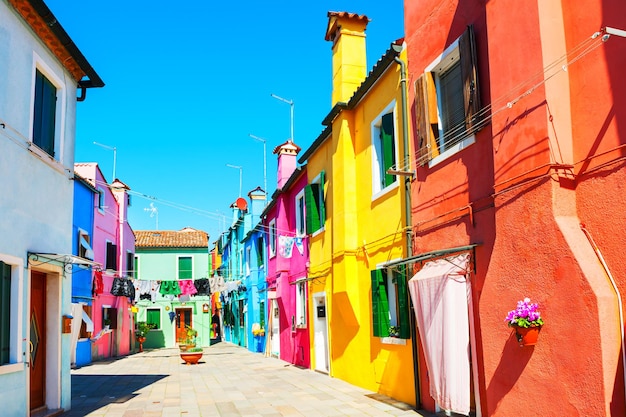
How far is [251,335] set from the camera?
28469 mm

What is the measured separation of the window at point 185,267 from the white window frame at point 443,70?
3030 cm

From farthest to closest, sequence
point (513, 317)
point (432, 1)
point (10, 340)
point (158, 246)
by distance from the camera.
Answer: point (158, 246) < point (432, 1) < point (10, 340) < point (513, 317)

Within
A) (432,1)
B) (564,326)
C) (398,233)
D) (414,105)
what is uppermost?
(432,1)

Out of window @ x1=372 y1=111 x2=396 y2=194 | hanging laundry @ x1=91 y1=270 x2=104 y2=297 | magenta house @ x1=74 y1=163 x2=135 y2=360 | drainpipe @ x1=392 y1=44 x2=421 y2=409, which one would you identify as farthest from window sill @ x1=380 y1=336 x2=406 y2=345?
hanging laundry @ x1=91 y1=270 x2=104 y2=297

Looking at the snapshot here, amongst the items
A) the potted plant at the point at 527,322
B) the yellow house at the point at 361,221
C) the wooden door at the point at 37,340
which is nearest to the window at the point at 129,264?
the yellow house at the point at 361,221

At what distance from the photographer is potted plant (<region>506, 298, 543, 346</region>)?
19.9 ft

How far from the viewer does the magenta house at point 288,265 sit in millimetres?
18062

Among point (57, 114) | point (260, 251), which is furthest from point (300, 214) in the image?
point (57, 114)

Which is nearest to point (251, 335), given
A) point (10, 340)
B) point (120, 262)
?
point (120, 262)

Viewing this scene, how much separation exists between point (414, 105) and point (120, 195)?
2135 cm

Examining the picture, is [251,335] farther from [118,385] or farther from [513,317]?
[513,317]

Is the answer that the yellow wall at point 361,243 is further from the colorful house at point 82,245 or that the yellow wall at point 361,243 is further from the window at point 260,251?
the window at point 260,251

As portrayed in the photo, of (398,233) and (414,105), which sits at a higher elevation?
(414,105)

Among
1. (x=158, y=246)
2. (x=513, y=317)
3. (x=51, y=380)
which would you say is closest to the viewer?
(x=513, y=317)
